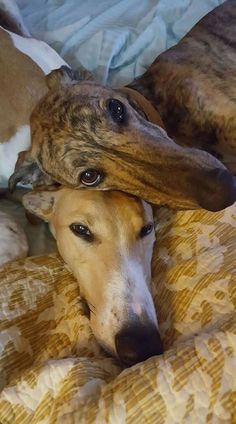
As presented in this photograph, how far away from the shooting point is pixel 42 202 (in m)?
1.74

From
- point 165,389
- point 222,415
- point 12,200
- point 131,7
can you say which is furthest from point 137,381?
point 131,7

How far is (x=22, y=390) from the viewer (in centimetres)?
126

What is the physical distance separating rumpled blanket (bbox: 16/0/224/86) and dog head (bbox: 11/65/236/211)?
2.27ft

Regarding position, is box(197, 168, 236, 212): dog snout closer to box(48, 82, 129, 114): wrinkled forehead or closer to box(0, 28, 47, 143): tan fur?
box(48, 82, 129, 114): wrinkled forehead

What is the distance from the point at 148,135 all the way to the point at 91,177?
183 mm

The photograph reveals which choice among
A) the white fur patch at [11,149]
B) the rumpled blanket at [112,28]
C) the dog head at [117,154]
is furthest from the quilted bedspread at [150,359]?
the rumpled blanket at [112,28]

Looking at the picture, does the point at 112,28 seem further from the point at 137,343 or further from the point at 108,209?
the point at 137,343

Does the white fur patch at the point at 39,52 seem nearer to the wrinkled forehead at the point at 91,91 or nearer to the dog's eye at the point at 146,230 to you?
the wrinkled forehead at the point at 91,91

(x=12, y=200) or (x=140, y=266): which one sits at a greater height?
(x=140, y=266)

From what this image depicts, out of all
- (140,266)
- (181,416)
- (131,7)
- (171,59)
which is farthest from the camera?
(131,7)

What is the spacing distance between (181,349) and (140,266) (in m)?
0.31

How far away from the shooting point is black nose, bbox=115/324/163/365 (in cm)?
137

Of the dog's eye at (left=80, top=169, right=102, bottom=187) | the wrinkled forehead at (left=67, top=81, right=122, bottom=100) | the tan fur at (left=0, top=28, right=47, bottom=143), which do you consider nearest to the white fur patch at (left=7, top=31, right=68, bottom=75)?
the tan fur at (left=0, top=28, right=47, bottom=143)

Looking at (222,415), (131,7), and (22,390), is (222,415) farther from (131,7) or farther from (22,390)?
(131,7)
